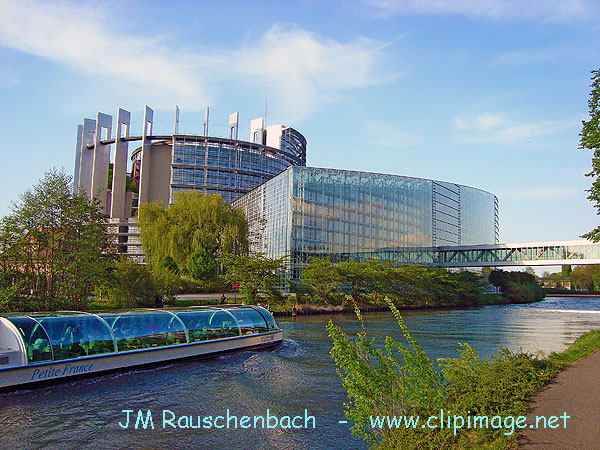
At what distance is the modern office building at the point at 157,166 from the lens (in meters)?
105

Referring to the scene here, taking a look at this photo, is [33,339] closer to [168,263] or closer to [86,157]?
[168,263]

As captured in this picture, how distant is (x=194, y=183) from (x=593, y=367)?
9955cm

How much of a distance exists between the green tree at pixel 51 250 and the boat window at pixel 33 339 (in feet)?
41.6

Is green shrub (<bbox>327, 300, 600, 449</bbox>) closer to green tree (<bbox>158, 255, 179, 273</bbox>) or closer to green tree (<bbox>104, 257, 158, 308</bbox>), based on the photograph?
green tree (<bbox>104, 257, 158, 308</bbox>)

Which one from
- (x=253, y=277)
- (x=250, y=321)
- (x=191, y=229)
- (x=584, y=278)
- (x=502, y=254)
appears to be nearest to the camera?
(x=250, y=321)

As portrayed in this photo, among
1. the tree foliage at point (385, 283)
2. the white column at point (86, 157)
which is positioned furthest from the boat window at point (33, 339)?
the white column at point (86, 157)

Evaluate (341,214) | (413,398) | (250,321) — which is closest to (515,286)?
(341,214)

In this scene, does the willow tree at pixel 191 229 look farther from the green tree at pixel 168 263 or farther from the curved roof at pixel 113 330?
the curved roof at pixel 113 330

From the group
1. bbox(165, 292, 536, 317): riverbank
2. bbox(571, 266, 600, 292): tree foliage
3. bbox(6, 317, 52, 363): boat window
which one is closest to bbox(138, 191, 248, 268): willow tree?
bbox(165, 292, 536, 317): riverbank

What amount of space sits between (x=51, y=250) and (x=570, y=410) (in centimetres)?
2754

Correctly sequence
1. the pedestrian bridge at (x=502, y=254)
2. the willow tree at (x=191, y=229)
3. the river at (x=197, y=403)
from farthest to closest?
the pedestrian bridge at (x=502, y=254) < the willow tree at (x=191, y=229) < the river at (x=197, y=403)

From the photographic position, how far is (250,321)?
24.0 meters

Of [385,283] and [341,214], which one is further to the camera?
[341,214]

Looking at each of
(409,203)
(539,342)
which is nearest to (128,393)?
(539,342)
